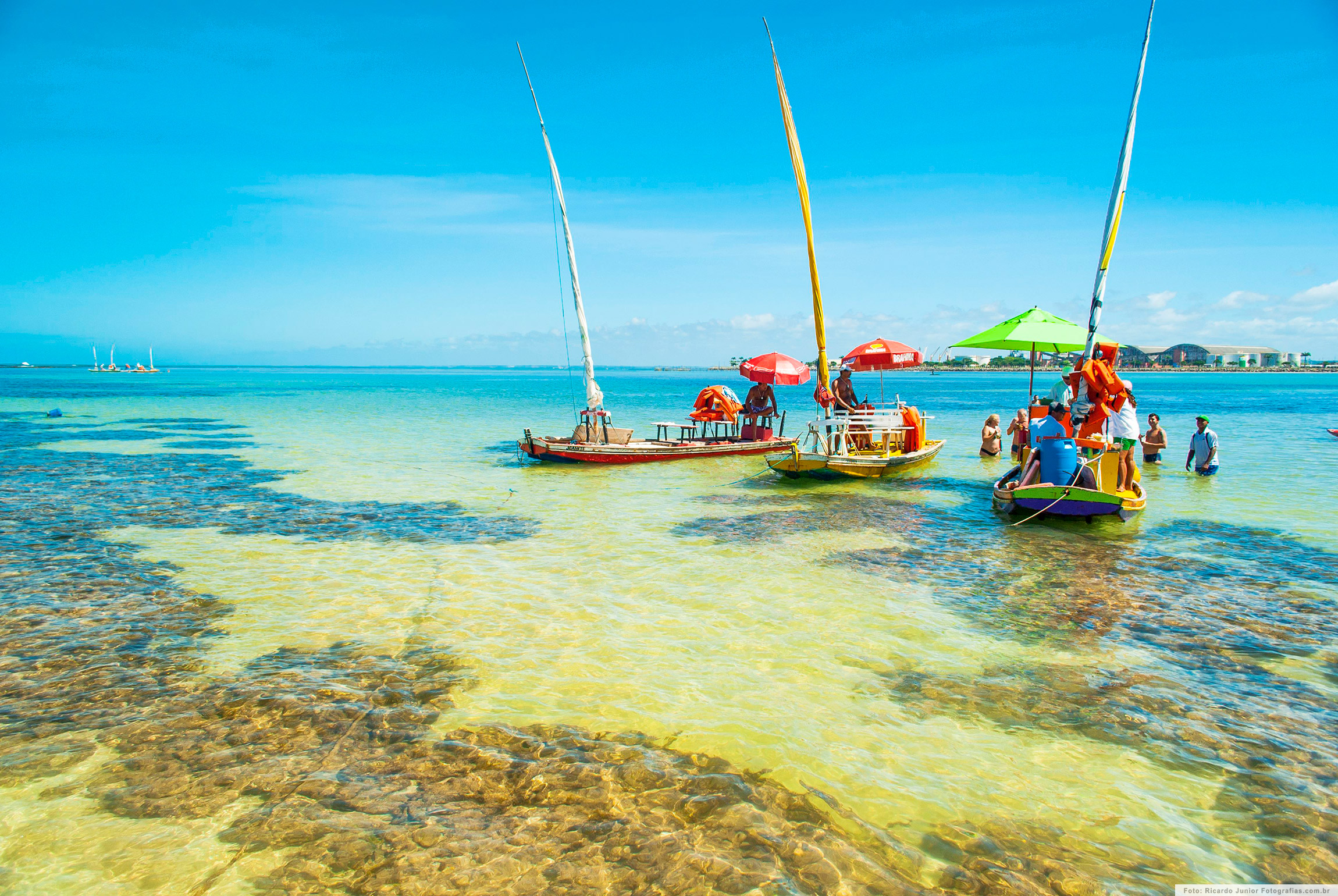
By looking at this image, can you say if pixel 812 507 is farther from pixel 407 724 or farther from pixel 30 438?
pixel 30 438

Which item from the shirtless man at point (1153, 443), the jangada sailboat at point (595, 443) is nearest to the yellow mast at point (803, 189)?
the jangada sailboat at point (595, 443)

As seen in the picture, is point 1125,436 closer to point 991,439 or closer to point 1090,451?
point 1090,451

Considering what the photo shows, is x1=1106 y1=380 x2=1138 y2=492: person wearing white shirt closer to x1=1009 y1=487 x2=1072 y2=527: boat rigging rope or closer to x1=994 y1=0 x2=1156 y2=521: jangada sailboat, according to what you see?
x1=994 y1=0 x2=1156 y2=521: jangada sailboat

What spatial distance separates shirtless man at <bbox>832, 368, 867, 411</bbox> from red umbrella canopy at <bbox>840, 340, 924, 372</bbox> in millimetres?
441

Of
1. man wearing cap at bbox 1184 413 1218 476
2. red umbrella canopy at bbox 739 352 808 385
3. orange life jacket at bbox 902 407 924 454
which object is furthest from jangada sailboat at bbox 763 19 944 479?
man wearing cap at bbox 1184 413 1218 476

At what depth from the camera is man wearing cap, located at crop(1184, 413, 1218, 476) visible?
21062mm

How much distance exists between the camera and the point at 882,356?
22734 mm

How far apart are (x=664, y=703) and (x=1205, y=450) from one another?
72.8 feet

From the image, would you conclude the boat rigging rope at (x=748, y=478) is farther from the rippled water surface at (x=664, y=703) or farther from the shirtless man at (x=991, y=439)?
the shirtless man at (x=991, y=439)

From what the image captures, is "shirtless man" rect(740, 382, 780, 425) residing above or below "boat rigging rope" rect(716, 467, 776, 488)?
above

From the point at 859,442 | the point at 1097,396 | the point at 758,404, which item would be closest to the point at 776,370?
the point at 758,404

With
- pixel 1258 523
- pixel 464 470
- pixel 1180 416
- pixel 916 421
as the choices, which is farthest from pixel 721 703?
pixel 1180 416

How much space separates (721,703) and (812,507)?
429 inches

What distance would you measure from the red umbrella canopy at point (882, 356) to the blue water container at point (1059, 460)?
28.1ft
